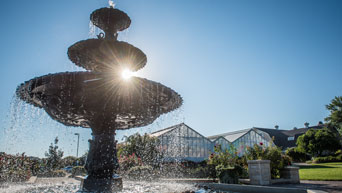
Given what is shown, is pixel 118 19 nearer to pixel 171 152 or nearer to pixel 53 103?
pixel 53 103

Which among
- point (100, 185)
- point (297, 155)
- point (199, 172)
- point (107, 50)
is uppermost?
point (107, 50)

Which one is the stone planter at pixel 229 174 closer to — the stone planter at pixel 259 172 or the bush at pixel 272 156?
the stone planter at pixel 259 172

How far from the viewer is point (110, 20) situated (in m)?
6.76

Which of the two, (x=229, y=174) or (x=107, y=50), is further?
(x=229, y=174)

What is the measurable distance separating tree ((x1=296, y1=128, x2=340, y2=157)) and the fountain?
139 ft

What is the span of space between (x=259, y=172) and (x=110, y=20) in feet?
25.4

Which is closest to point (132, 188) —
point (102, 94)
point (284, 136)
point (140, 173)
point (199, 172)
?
point (102, 94)

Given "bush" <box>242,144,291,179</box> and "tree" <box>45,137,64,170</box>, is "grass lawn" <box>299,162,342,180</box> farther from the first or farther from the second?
"tree" <box>45,137,64,170</box>

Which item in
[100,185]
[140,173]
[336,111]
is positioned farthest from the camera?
[336,111]

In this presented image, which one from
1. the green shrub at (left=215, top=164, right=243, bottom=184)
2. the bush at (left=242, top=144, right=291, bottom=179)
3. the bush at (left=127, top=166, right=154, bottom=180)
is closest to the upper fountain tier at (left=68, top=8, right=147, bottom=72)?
the green shrub at (left=215, top=164, right=243, bottom=184)

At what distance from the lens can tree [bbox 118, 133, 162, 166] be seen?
21.6 metres

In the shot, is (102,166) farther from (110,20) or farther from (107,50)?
(110,20)

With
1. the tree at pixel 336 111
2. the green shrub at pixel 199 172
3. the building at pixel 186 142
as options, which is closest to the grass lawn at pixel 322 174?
the green shrub at pixel 199 172

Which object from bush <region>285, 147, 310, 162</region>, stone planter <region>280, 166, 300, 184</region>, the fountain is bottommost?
bush <region>285, 147, 310, 162</region>
